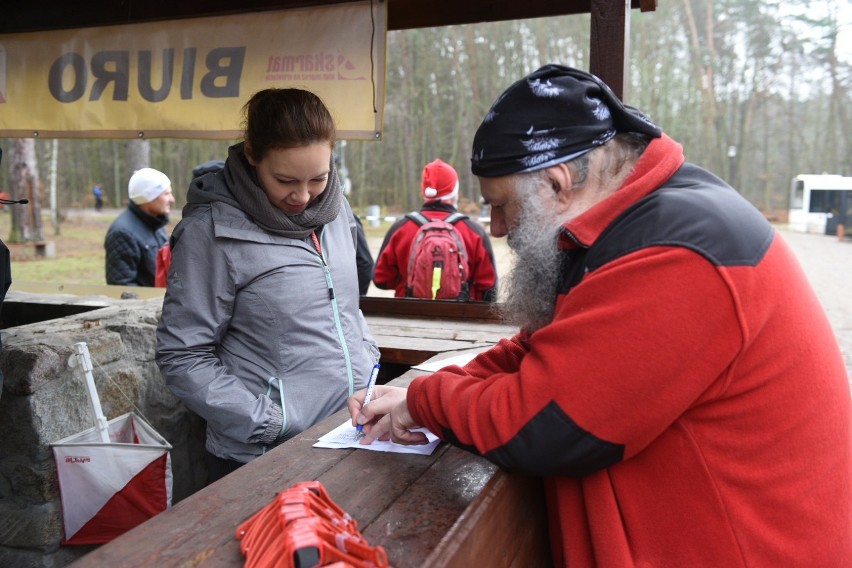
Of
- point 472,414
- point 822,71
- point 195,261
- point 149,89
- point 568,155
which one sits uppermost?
point 822,71

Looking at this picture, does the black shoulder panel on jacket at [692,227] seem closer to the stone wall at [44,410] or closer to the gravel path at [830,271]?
the stone wall at [44,410]

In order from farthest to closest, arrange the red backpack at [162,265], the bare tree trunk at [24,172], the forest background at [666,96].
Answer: the forest background at [666,96]
the bare tree trunk at [24,172]
the red backpack at [162,265]

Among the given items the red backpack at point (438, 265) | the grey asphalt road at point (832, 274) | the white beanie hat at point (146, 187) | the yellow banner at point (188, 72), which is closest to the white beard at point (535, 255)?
the yellow banner at point (188, 72)

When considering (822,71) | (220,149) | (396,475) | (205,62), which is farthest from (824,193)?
(396,475)

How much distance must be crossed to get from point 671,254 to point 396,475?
779 millimetres

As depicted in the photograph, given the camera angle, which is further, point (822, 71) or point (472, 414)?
point (822, 71)

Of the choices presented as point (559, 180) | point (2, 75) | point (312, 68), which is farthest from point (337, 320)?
point (2, 75)

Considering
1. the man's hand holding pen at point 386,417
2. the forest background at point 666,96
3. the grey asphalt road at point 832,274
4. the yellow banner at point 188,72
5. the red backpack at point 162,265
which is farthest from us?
the forest background at point 666,96

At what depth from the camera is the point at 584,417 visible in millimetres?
1180

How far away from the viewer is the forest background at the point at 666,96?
77.2 ft

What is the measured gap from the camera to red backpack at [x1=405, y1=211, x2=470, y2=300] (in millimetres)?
4723

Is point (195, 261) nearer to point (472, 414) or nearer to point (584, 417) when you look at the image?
point (472, 414)

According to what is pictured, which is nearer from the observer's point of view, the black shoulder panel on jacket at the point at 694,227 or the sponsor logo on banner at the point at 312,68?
the black shoulder panel on jacket at the point at 694,227

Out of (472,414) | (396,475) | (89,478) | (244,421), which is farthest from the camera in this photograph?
(89,478)
